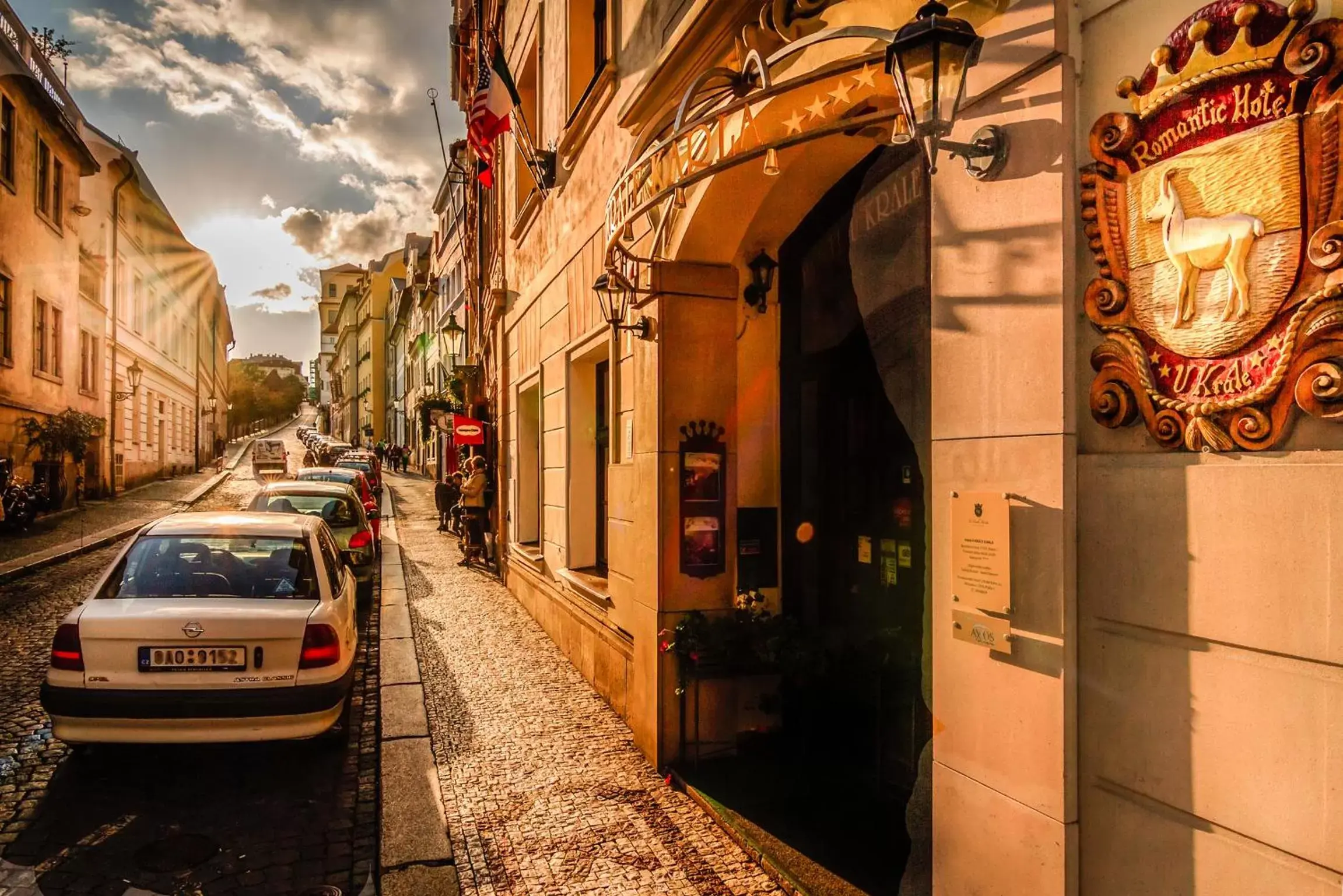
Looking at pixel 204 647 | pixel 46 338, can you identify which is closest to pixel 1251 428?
pixel 204 647

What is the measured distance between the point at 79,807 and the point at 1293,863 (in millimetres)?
5722

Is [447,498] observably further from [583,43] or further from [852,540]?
[852,540]

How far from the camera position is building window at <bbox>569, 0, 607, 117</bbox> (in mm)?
8680

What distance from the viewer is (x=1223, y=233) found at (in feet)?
7.43

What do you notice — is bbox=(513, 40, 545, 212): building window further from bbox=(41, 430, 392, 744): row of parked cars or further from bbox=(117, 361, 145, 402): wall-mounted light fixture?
bbox=(117, 361, 145, 402): wall-mounted light fixture

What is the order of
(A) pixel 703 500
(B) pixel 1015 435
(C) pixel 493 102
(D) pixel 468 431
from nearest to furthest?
1. (B) pixel 1015 435
2. (A) pixel 703 500
3. (C) pixel 493 102
4. (D) pixel 468 431

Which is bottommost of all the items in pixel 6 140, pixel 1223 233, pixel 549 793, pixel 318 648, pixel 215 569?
pixel 549 793

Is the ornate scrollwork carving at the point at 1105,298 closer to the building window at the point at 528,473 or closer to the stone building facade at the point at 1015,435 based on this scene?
the stone building facade at the point at 1015,435

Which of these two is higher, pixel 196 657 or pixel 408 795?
pixel 196 657

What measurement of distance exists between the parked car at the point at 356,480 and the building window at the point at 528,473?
5.57 metres

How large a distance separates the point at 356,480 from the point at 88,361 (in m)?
12.4

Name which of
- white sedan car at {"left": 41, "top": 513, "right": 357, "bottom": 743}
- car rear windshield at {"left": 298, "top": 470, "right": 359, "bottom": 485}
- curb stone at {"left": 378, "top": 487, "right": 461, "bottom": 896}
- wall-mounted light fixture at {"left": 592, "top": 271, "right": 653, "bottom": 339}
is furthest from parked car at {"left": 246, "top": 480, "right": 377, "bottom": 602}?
wall-mounted light fixture at {"left": 592, "top": 271, "right": 653, "bottom": 339}

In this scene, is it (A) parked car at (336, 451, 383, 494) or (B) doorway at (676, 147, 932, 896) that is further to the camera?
(A) parked car at (336, 451, 383, 494)

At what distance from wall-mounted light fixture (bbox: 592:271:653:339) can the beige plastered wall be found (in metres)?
3.40
